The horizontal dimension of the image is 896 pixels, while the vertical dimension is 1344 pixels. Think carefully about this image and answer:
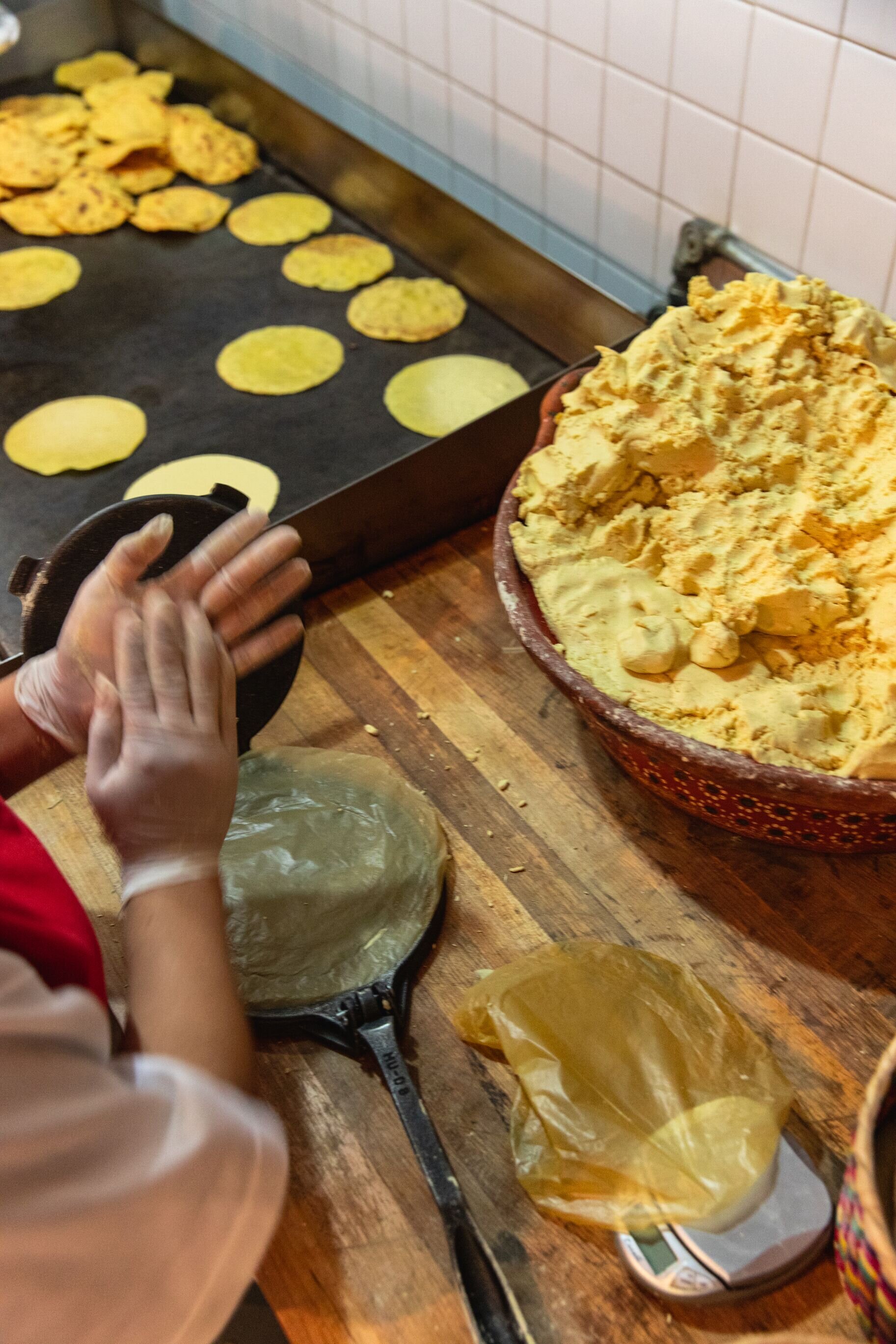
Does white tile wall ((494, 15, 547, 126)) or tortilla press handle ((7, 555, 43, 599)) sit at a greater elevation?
white tile wall ((494, 15, 547, 126))

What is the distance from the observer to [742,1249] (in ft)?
2.83

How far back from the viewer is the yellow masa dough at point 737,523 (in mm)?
1055

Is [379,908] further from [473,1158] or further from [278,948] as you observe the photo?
[473,1158]

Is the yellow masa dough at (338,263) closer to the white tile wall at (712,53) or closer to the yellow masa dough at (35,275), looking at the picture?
the yellow masa dough at (35,275)

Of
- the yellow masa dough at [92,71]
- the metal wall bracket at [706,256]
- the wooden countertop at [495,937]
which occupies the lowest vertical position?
the wooden countertop at [495,937]

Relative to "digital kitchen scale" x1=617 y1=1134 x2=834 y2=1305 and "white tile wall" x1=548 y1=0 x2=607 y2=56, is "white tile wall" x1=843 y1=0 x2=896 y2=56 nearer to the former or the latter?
"white tile wall" x1=548 y1=0 x2=607 y2=56

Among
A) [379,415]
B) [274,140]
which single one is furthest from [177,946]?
[274,140]

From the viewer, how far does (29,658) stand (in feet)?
4.00

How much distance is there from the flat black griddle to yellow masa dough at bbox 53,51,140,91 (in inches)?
26.3

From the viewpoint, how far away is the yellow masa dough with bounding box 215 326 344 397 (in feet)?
6.37

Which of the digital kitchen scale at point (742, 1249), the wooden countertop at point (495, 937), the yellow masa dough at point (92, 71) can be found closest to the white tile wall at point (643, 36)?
the wooden countertop at point (495, 937)

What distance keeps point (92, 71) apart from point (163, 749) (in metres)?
2.68

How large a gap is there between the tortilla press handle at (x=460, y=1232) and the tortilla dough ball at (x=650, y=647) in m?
0.47

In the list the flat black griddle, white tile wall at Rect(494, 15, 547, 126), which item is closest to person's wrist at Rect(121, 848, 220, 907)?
the flat black griddle
